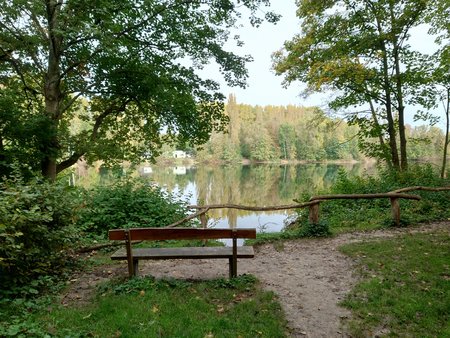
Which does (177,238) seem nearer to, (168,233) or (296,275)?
(168,233)

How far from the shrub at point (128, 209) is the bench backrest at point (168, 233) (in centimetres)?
365

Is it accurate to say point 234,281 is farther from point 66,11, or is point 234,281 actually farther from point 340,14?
point 340,14

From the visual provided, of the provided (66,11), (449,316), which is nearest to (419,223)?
(449,316)

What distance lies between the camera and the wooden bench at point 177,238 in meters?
4.26

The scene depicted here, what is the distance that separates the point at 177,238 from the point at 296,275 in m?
2.20

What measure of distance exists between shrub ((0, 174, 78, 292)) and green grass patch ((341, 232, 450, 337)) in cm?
409

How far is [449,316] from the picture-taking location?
11.7 feet

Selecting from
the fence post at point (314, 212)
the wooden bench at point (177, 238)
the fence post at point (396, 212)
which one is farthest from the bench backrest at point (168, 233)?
the fence post at point (396, 212)

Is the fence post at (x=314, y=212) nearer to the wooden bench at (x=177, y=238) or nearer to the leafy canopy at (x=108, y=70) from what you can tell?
the wooden bench at (x=177, y=238)

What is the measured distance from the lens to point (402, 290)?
4242mm

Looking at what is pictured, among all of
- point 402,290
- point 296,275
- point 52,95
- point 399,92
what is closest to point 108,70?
point 52,95

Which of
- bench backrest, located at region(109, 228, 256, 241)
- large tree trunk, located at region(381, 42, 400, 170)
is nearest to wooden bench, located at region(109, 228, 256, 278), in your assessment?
bench backrest, located at region(109, 228, 256, 241)

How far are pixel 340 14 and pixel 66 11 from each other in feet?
33.9

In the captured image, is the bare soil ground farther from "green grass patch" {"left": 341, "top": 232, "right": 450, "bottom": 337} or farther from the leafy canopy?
the leafy canopy
